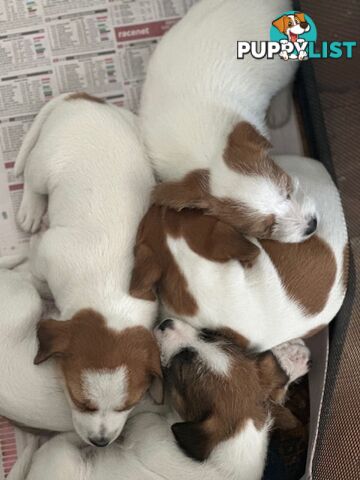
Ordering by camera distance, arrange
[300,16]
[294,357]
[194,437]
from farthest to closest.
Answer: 1. [300,16]
2. [294,357]
3. [194,437]

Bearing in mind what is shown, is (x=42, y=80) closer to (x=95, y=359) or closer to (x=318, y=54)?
(x=318, y=54)

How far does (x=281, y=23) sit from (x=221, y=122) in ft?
1.63

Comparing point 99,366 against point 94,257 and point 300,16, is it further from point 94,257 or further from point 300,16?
point 300,16

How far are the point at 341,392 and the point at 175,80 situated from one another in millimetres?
1300

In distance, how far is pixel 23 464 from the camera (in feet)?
7.61

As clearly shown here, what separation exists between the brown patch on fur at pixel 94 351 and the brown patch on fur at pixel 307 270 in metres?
0.52

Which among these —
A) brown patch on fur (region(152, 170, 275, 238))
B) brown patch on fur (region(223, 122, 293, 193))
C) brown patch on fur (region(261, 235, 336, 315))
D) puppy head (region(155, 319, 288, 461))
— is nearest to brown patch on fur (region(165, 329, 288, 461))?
puppy head (region(155, 319, 288, 461))

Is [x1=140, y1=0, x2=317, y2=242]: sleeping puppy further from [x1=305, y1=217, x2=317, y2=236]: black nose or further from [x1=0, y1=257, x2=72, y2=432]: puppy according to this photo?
[x1=0, y1=257, x2=72, y2=432]: puppy

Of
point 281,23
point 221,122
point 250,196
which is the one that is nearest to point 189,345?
point 250,196

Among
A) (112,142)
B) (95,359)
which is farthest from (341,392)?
(112,142)

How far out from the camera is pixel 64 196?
2256mm

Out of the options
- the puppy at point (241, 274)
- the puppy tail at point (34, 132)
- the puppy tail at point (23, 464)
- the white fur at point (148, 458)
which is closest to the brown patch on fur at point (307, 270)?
the puppy at point (241, 274)

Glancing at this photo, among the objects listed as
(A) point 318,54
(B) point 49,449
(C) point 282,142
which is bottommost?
(B) point 49,449

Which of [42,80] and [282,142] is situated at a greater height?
[42,80]
